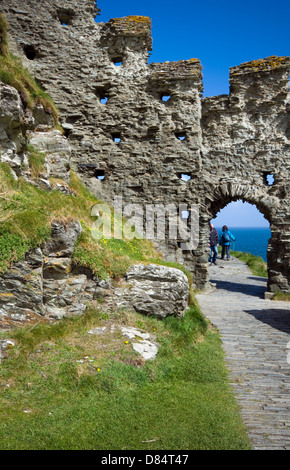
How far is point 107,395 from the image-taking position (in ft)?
16.6

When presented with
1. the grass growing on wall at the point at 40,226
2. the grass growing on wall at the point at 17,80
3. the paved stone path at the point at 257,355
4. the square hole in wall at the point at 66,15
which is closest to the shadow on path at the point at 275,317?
the paved stone path at the point at 257,355

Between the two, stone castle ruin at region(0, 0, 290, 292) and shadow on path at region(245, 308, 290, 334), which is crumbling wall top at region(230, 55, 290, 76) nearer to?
stone castle ruin at region(0, 0, 290, 292)

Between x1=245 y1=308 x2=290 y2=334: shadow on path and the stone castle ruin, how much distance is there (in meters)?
2.60

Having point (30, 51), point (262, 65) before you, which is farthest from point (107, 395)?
point (30, 51)

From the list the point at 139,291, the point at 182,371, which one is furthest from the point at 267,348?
the point at 139,291

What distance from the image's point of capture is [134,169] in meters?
14.1

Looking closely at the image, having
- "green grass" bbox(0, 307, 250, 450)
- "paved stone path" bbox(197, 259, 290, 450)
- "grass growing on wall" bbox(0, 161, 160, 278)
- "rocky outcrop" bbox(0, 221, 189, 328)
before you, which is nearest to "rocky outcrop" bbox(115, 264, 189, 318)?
"rocky outcrop" bbox(0, 221, 189, 328)

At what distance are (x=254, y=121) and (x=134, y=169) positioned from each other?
5.35 metres

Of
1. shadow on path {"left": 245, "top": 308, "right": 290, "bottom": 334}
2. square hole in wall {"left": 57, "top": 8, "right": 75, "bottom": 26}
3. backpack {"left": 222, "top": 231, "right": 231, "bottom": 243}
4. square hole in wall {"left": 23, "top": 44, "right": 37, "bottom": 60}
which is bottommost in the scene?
shadow on path {"left": 245, "top": 308, "right": 290, "bottom": 334}

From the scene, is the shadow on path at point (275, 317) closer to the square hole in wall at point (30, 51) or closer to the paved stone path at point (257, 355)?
the paved stone path at point (257, 355)

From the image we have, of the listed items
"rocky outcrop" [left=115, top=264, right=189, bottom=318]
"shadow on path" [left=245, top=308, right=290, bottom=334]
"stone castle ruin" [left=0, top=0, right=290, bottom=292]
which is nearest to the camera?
"rocky outcrop" [left=115, top=264, right=189, bottom=318]

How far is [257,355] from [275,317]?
334 cm

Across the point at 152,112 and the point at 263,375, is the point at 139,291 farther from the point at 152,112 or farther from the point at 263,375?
the point at 152,112

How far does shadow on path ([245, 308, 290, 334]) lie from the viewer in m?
9.43
